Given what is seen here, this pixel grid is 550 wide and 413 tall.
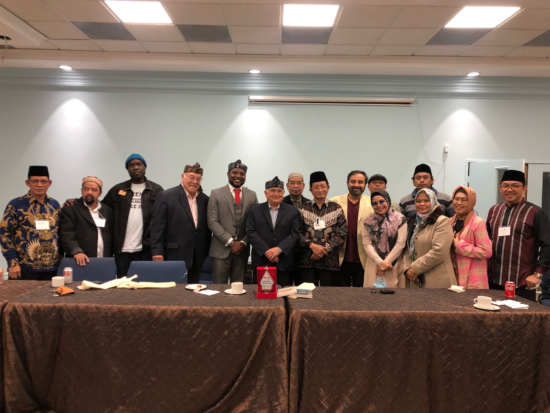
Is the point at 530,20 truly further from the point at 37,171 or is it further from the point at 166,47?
the point at 37,171

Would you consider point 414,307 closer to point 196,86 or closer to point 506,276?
point 506,276

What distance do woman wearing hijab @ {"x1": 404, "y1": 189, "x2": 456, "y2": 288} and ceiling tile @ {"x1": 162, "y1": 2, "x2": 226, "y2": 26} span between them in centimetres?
250

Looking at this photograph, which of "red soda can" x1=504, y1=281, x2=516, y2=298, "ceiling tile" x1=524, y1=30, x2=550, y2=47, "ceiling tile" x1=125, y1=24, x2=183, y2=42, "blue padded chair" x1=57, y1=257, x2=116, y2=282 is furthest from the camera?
"ceiling tile" x1=524, y1=30, x2=550, y2=47

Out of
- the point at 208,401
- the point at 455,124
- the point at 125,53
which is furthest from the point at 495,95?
the point at 208,401

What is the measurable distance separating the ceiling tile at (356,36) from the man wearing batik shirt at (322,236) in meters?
1.58

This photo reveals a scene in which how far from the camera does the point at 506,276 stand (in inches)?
120

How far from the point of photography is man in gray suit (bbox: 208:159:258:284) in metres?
3.42

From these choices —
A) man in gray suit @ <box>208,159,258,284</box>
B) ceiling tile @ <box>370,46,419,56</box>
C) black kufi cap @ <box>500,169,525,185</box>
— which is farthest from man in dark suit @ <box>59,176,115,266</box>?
black kufi cap @ <box>500,169,525,185</box>

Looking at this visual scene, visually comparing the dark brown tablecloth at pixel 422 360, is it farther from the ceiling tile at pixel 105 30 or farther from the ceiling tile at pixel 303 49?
the ceiling tile at pixel 105 30

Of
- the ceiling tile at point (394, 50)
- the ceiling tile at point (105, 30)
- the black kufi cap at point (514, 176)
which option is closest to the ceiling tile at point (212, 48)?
the ceiling tile at point (105, 30)

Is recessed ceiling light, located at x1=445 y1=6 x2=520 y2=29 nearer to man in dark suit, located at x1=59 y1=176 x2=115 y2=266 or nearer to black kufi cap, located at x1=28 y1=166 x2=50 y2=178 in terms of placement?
man in dark suit, located at x1=59 y1=176 x2=115 y2=266

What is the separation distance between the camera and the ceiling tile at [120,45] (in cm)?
419

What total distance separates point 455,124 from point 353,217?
113 inches

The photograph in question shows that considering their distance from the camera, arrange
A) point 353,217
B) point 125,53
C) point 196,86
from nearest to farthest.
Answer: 1. point 353,217
2. point 125,53
3. point 196,86
